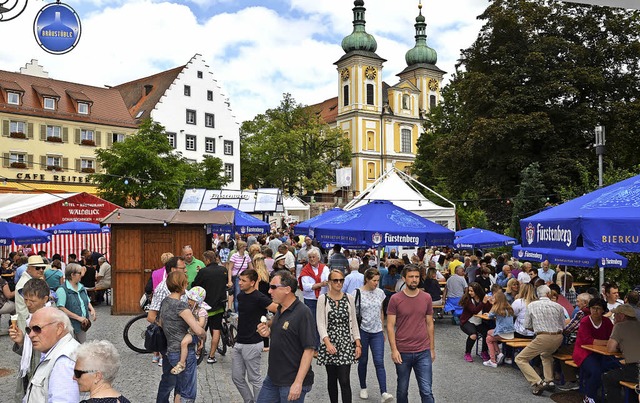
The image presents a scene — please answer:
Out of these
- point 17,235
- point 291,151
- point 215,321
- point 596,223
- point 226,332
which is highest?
point 291,151

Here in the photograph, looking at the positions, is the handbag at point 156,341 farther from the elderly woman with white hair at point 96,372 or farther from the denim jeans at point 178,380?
the elderly woman with white hair at point 96,372

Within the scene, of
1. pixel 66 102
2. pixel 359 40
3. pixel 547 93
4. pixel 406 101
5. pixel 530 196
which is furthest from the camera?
pixel 406 101

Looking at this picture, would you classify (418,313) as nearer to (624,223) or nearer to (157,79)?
(624,223)

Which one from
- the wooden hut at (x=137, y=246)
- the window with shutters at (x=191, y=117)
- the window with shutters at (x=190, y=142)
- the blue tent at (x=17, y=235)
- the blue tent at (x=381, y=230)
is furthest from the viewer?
the window with shutters at (x=191, y=117)

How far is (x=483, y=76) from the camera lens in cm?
3269

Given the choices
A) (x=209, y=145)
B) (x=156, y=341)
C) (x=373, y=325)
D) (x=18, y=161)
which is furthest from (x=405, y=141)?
(x=156, y=341)

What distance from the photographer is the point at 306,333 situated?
17.5 feet

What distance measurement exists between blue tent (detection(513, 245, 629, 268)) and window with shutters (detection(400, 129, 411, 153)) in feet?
251

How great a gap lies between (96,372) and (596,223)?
15.1 feet

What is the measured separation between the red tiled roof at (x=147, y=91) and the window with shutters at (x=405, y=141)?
125 feet

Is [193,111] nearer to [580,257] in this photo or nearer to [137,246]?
[137,246]

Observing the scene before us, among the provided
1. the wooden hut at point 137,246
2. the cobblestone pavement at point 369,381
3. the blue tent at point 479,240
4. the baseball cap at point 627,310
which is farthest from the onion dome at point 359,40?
the baseball cap at point 627,310

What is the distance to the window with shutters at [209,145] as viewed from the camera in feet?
196

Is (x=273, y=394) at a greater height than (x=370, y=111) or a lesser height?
lesser
